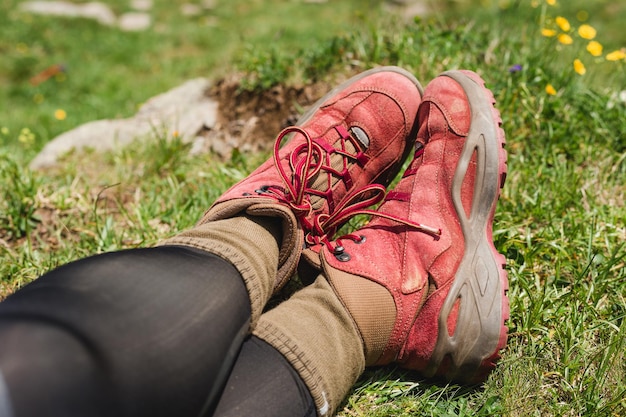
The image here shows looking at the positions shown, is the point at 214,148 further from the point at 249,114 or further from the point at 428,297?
the point at 428,297

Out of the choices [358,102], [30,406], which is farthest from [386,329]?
[358,102]

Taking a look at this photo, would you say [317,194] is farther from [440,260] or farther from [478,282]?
[478,282]

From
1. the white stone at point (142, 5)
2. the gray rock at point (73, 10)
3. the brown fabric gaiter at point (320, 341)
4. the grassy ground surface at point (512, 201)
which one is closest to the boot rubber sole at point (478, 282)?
the grassy ground surface at point (512, 201)

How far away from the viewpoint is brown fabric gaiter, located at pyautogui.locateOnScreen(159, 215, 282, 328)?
1522 millimetres

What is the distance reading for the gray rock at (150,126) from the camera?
3.58m

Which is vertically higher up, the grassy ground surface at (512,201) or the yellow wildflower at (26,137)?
the grassy ground surface at (512,201)

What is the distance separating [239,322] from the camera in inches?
56.5

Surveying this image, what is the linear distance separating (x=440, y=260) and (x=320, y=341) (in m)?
0.53

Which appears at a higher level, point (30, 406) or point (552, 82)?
point (552, 82)

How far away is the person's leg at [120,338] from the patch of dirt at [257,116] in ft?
5.94

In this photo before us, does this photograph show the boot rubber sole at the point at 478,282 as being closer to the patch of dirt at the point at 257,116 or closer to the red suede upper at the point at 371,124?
the red suede upper at the point at 371,124

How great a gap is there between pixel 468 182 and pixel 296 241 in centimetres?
72

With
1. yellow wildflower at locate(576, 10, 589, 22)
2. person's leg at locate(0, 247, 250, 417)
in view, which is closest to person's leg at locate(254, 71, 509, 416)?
person's leg at locate(0, 247, 250, 417)

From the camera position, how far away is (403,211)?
6.41ft
